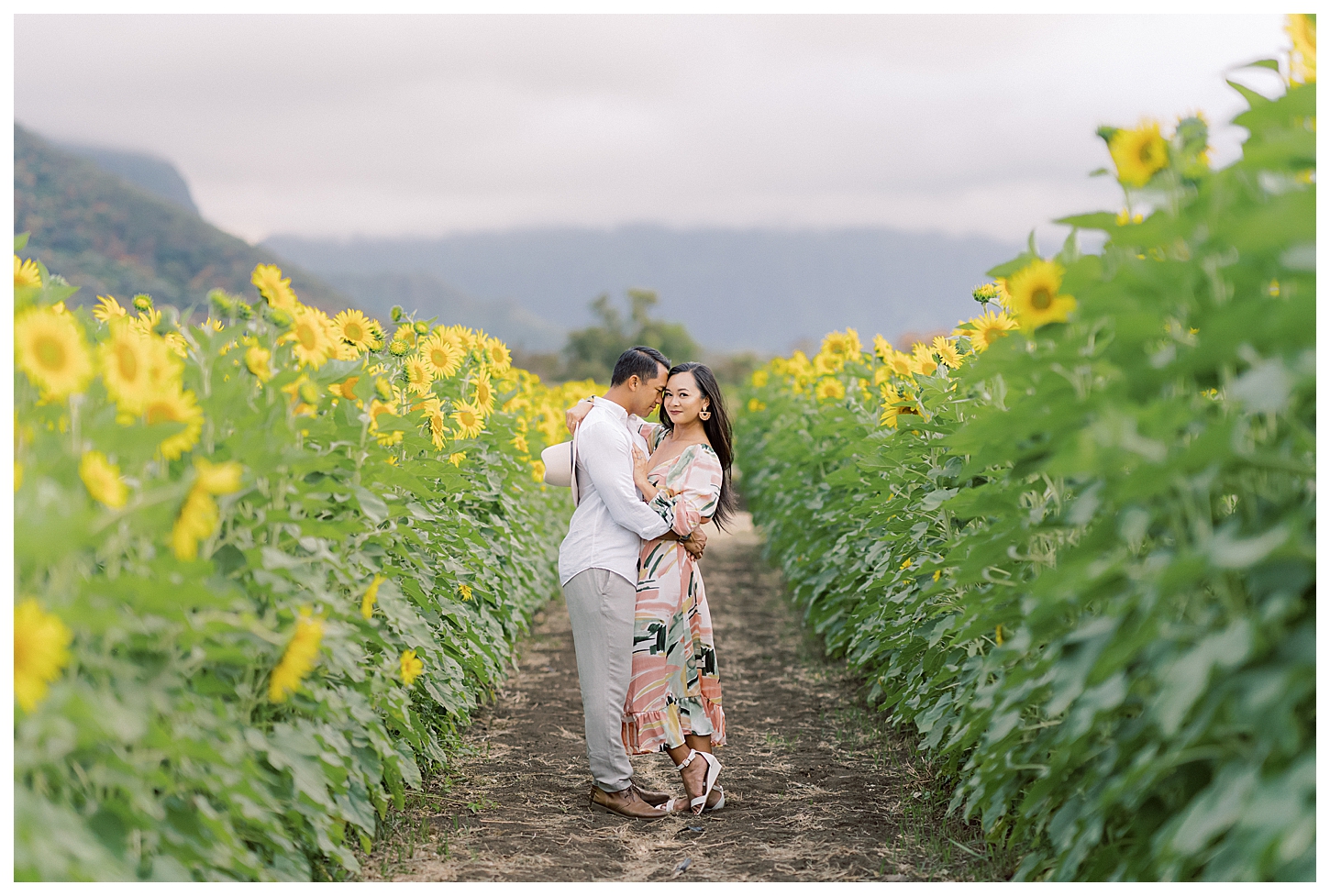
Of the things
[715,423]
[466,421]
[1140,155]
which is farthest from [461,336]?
[1140,155]

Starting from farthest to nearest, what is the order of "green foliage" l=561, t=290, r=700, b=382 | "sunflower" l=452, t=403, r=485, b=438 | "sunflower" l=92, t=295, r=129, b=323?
1. "green foliage" l=561, t=290, r=700, b=382
2. "sunflower" l=452, t=403, r=485, b=438
3. "sunflower" l=92, t=295, r=129, b=323

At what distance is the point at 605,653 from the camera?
416 cm

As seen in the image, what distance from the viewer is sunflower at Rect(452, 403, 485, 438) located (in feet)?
15.3

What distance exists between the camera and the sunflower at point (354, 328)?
3.70 m

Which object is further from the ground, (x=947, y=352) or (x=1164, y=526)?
(x=947, y=352)

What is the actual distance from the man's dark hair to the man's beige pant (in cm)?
82

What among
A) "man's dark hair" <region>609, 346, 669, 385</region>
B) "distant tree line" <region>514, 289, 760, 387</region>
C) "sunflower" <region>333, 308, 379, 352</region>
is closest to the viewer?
"sunflower" <region>333, 308, 379, 352</region>

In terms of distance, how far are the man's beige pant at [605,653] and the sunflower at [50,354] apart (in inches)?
92.1

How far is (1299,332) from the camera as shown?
5.62 feet

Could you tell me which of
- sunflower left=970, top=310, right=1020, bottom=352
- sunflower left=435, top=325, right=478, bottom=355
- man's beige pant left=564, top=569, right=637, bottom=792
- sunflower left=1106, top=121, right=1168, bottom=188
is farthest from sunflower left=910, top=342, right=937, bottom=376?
sunflower left=1106, top=121, right=1168, bottom=188

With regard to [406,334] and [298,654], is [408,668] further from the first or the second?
[406,334]

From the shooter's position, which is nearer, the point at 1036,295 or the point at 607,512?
the point at 1036,295

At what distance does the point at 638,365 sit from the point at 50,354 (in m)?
2.59

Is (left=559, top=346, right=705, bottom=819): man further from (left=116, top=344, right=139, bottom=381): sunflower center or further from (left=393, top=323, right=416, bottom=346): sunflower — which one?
(left=116, top=344, right=139, bottom=381): sunflower center
